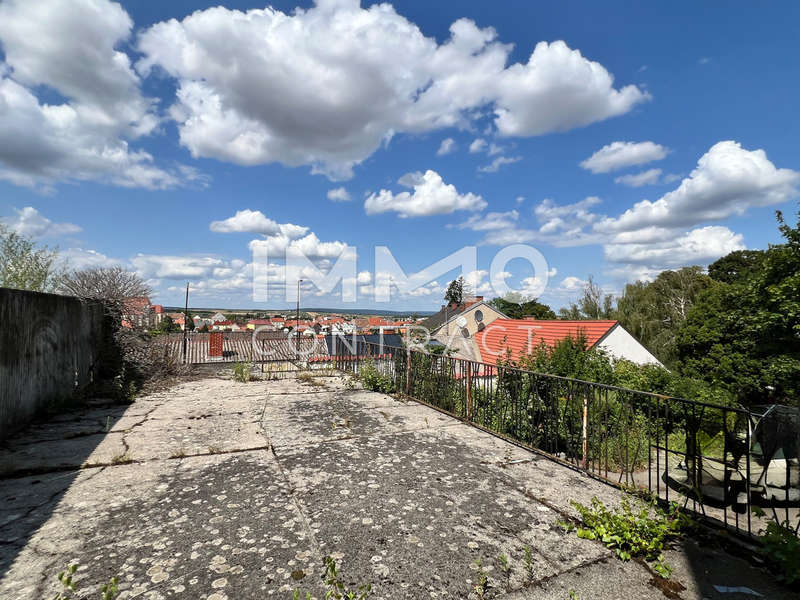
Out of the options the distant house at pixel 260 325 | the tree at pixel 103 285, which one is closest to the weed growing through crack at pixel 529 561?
the tree at pixel 103 285

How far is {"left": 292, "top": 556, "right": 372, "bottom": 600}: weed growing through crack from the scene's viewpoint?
1.58m

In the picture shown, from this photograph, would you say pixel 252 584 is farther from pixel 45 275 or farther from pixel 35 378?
pixel 45 275

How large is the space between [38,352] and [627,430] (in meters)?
6.69

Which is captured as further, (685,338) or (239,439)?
(685,338)

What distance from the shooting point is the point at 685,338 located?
1694 cm

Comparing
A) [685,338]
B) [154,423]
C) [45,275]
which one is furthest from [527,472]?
[685,338]

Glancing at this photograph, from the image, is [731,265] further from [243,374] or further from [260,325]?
Result: [243,374]

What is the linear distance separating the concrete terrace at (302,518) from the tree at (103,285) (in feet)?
14.2

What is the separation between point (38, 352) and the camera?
15.6ft

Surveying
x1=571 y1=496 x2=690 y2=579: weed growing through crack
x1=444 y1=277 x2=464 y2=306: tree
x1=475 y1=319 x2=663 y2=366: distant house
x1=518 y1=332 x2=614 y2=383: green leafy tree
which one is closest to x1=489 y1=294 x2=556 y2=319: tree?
x1=444 y1=277 x2=464 y2=306: tree

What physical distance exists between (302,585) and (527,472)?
1959 mm

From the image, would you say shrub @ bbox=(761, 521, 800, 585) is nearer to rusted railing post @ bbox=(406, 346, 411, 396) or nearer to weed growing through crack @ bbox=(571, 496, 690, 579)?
weed growing through crack @ bbox=(571, 496, 690, 579)

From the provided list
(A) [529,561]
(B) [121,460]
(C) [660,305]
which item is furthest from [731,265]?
(B) [121,460]

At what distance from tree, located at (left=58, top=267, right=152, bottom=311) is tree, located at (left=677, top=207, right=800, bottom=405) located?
16.4 metres
